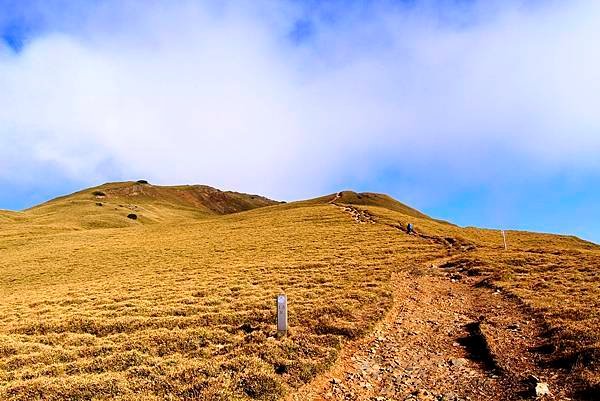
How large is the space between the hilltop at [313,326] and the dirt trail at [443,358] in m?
0.07

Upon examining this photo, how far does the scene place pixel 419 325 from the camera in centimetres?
1978

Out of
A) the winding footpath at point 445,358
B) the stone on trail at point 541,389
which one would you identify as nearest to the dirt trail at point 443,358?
the winding footpath at point 445,358

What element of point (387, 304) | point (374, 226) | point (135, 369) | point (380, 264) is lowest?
point (135, 369)

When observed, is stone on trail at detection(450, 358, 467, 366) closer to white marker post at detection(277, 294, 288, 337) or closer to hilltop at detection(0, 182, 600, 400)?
hilltop at detection(0, 182, 600, 400)

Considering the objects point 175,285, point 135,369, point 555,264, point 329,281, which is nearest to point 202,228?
point 175,285

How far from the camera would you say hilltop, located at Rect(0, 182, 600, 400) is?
13.6 metres

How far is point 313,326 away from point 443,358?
5.77m

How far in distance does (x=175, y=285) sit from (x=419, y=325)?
18.9 meters

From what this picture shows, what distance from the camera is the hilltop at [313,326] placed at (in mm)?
13617

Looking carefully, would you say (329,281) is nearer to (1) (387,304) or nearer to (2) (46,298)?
(1) (387,304)

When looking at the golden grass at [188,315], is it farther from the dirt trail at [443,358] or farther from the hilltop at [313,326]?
the dirt trail at [443,358]

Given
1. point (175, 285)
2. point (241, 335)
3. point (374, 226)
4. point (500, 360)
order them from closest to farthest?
point (500, 360) → point (241, 335) → point (175, 285) → point (374, 226)

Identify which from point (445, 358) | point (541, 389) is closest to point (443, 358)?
point (445, 358)

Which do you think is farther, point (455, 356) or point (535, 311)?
point (535, 311)
